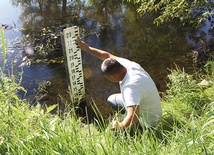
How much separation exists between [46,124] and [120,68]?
126cm

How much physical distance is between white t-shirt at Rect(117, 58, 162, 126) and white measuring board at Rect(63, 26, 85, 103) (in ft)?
3.23

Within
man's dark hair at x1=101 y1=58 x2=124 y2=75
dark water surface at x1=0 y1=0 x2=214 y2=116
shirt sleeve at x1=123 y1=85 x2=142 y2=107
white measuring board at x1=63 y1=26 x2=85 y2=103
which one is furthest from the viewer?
dark water surface at x1=0 y1=0 x2=214 y2=116

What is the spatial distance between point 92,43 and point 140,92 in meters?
4.85

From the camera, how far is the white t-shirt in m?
2.70

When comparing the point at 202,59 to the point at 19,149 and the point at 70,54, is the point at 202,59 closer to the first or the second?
the point at 70,54

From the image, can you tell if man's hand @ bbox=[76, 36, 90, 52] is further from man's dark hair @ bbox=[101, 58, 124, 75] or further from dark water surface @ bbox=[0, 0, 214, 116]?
man's dark hair @ bbox=[101, 58, 124, 75]

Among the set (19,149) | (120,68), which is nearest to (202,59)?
(120,68)

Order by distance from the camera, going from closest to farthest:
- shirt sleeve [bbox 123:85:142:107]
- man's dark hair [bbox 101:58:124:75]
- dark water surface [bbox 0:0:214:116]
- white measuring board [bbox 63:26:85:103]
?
1. shirt sleeve [bbox 123:85:142:107]
2. man's dark hair [bbox 101:58:124:75]
3. white measuring board [bbox 63:26:85:103]
4. dark water surface [bbox 0:0:214:116]

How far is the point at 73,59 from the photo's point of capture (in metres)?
3.96

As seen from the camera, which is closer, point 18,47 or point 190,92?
point 190,92

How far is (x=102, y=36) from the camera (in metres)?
7.95

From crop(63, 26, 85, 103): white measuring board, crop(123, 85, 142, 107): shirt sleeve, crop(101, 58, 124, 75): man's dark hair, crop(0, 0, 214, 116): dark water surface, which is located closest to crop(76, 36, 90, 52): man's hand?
crop(63, 26, 85, 103): white measuring board

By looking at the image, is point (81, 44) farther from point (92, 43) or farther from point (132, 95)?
point (92, 43)

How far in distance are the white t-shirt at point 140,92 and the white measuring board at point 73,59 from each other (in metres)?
0.98
